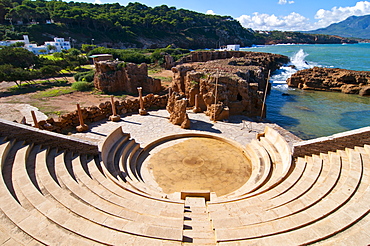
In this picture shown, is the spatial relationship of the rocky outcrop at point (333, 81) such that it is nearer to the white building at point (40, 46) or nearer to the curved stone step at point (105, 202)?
the curved stone step at point (105, 202)

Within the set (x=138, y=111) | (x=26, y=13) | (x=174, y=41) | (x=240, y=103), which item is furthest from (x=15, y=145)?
(x=174, y=41)

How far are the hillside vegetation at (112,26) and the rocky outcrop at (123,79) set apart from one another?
5586 cm

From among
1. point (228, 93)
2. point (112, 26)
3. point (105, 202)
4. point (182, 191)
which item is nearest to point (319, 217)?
point (182, 191)

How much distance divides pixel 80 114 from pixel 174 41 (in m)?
106

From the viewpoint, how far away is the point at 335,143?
→ 10.1 m

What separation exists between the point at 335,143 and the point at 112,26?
106 metres

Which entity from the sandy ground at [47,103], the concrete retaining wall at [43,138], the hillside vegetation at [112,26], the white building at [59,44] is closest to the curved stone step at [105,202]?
the concrete retaining wall at [43,138]

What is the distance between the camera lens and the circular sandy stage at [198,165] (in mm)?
10859

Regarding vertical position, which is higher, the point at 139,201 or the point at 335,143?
the point at 335,143

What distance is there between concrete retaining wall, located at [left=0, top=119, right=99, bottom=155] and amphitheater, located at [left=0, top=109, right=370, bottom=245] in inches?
1.7

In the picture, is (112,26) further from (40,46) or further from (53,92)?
(53,92)

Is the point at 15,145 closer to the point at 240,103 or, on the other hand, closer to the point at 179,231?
the point at 179,231

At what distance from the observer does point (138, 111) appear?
20438 mm

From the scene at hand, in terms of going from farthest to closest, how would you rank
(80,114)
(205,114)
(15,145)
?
1. (205,114)
2. (80,114)
3. (15,145)
